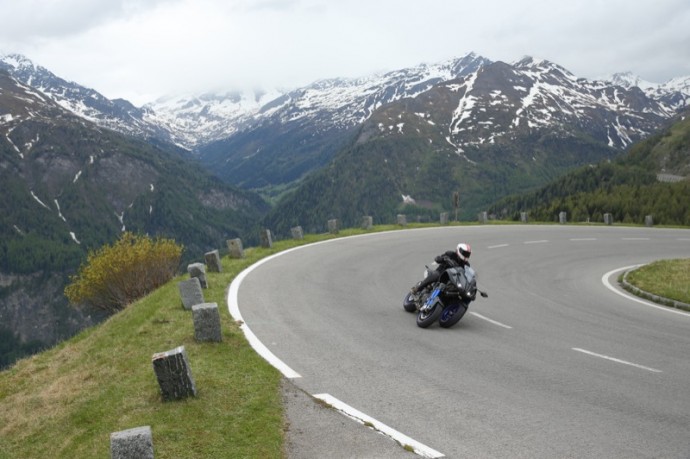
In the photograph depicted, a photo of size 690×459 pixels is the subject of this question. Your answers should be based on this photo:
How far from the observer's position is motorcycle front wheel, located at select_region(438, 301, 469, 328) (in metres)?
11.6

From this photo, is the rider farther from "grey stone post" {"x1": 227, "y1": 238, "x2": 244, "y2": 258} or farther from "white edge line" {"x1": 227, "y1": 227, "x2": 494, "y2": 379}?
"grey stone post" {"x1": 227, "y1": 238, "x2": 244, "y2": 258}

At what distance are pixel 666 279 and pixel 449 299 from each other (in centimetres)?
978

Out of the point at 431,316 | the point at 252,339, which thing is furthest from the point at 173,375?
the point at 431,316

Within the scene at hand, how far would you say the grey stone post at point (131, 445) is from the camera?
205 inches

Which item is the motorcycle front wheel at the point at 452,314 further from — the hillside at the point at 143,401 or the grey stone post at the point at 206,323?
the grey stone post at the point at 206,323

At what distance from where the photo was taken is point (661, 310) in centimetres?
1388

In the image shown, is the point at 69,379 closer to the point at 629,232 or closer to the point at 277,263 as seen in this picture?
the point at 277,263

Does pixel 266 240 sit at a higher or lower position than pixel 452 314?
higher

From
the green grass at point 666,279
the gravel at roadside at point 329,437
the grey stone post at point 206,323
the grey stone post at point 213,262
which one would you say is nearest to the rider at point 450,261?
the grey stone post at point 206,323

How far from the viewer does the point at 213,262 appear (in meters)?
16.7

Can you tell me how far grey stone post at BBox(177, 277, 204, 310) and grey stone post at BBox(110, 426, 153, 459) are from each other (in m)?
6.76

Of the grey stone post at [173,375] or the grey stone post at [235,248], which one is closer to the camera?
the grey stone post at [173,375]

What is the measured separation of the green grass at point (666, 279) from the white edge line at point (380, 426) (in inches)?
460

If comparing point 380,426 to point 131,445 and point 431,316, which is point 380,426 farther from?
point 431,316
